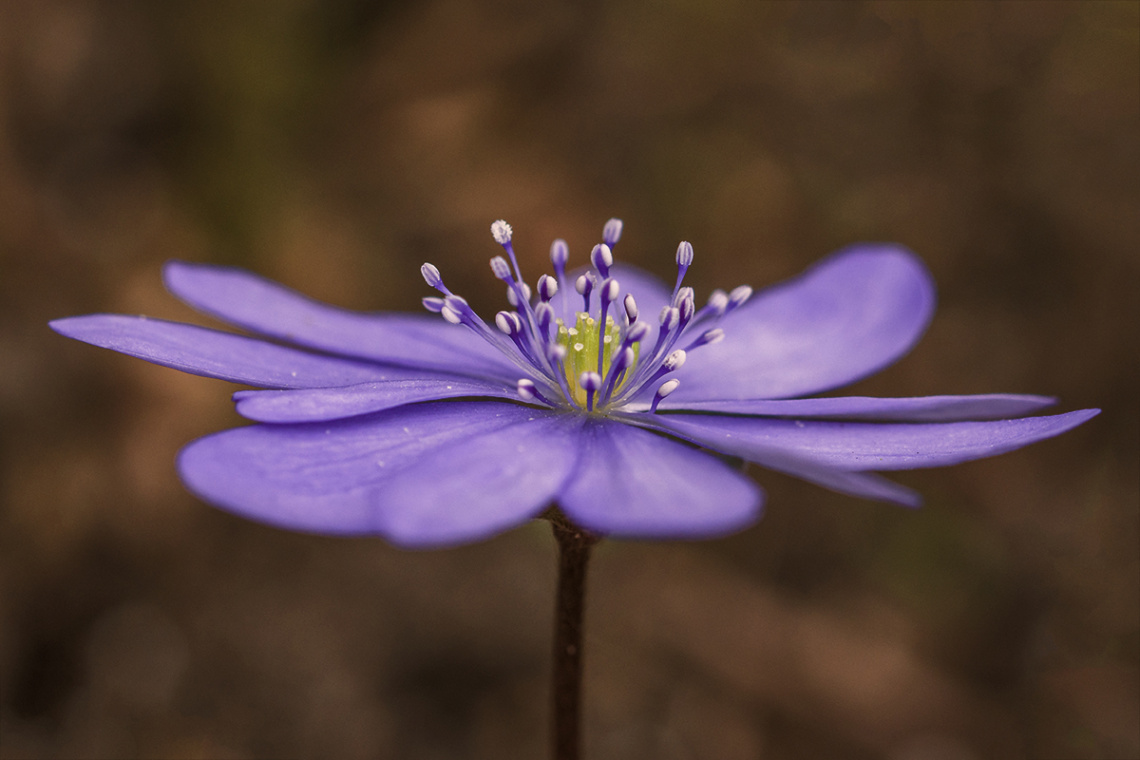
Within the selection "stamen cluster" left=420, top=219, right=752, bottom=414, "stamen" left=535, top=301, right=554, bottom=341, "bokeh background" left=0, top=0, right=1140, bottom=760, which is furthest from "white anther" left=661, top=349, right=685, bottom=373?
"bokeh background" left=0, top=0, right=1140, bottom=760

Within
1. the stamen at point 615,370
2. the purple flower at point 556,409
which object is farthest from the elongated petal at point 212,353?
the stamen at point 615,370

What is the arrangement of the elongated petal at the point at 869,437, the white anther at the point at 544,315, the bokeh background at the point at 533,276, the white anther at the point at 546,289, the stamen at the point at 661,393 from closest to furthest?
the elongated petal at the point at 869,437, the stamen at the point at 661,393, the white anther at the point at 544,315, the white anther at the point at 546,289, the bokeh background at the point at 533,276

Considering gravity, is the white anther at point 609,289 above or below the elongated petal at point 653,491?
above

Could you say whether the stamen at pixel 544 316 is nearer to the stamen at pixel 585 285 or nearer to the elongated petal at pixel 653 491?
the stamen at pixel 585 285

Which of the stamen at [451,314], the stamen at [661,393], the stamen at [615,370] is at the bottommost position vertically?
the stamen at [661,393]

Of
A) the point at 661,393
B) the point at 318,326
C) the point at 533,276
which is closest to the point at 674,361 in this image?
the point at 661,393

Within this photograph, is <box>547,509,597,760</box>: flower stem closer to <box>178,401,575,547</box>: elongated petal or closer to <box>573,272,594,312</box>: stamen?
<box>178,401,575,547</box>: elongated petal

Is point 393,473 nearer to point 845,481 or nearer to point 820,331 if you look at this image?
point 845,481
